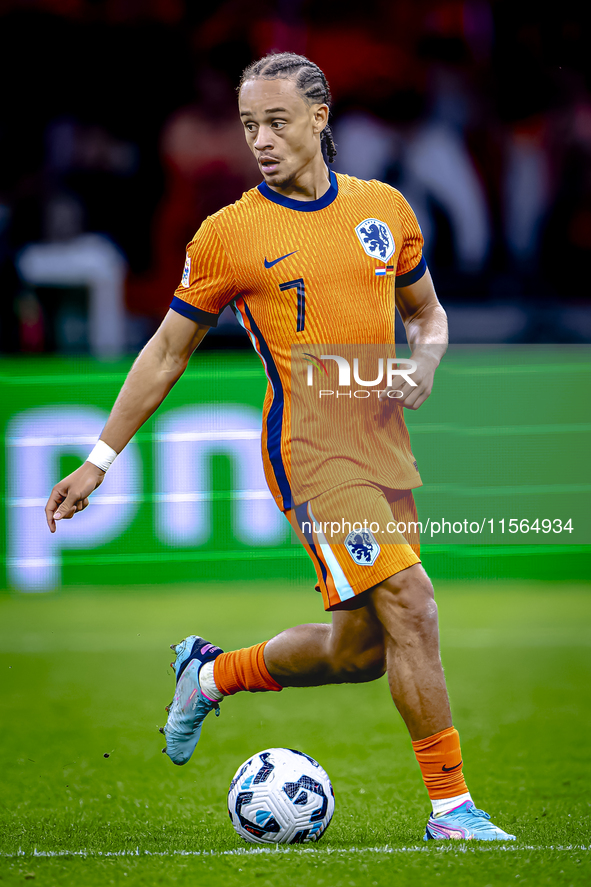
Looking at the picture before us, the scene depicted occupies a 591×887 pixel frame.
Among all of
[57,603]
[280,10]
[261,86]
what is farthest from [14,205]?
[261,86]

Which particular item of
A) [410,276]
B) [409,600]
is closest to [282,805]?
[409,600]

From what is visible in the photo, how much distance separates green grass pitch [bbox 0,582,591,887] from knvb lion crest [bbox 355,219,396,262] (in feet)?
5.37

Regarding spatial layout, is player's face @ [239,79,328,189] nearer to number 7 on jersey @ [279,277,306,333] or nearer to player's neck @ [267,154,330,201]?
player's neck @ [267,154,330,201]

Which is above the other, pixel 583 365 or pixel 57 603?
pixel 583 365

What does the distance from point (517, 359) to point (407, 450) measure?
425 cm

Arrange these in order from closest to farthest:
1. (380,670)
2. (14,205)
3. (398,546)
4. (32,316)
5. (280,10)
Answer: (398,546) < (380,670) < (32,316) < (14,205) < (280,10)

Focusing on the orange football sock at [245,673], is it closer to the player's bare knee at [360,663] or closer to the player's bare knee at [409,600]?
the player's bare knee at [360,663]

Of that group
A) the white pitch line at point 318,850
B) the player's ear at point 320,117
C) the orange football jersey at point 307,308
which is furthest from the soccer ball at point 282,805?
the player's ear at point 320,117

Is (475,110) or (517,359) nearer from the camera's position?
(517,359)

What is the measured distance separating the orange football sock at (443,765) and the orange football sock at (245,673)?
0.61m

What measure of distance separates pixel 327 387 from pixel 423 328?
436 millimetres

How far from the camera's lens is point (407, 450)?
11.1 ft

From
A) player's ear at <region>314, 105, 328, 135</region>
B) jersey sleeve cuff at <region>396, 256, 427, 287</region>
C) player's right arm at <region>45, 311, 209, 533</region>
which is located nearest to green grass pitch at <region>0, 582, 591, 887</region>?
player's right arm at <region>45, 311, 209, 533</region>

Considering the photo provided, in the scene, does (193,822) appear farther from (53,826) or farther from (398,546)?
(398,546)
